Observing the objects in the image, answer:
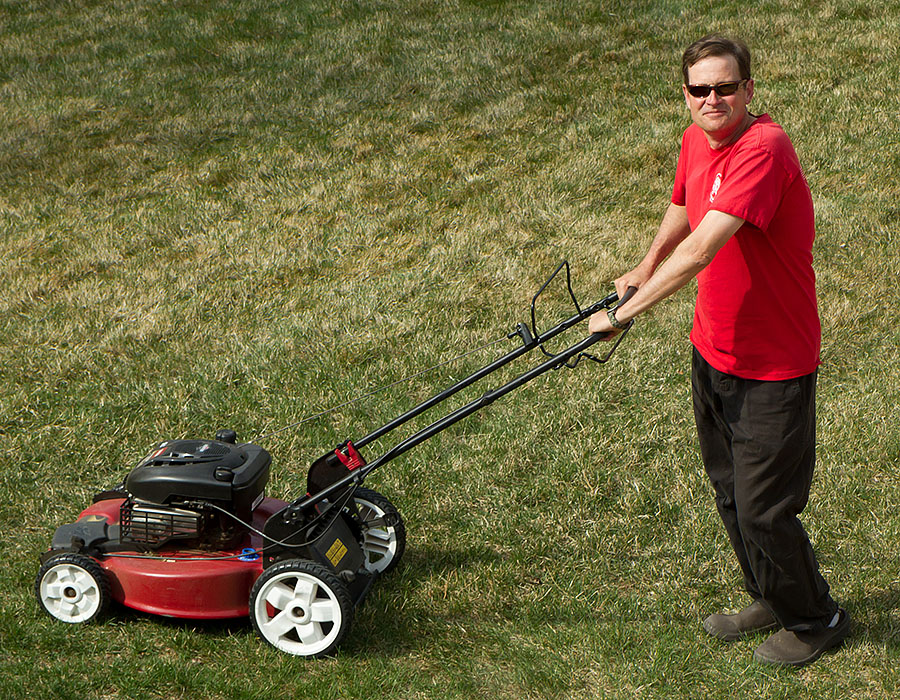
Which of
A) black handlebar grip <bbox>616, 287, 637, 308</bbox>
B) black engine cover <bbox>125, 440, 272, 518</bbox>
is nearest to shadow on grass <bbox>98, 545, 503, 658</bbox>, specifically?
black engine cover <bbox>125, 440, 272, 518</bbox>

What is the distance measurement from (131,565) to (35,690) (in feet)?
1.55

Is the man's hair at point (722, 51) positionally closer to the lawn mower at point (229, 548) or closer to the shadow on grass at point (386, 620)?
the lawn mower at point (229, 548)

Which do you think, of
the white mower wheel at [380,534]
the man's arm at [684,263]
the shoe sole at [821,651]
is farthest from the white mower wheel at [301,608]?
the shoe sole at [821,651]

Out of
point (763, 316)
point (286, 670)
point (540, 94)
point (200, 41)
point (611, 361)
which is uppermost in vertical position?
point (200, 41)

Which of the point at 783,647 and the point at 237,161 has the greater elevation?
the point at 237,161

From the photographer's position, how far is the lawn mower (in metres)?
3.30

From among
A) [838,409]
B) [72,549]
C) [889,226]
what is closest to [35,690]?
[72,549]

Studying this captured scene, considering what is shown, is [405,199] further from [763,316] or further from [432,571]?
[763,316]

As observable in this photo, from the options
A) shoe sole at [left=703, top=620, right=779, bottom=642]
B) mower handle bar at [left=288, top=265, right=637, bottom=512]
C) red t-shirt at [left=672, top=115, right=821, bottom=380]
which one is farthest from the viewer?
shoe sole at [left=703, top=620, right=779, bottom=642]

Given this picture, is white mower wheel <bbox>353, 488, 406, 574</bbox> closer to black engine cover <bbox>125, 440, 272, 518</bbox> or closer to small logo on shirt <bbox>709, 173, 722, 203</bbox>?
black engine cover <bbox>125, 440, 272, 518</bbox>

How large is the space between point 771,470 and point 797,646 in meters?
0.68

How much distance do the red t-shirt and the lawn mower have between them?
1.49ft

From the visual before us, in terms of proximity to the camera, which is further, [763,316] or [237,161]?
[237,161]

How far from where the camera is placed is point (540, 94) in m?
8.70
